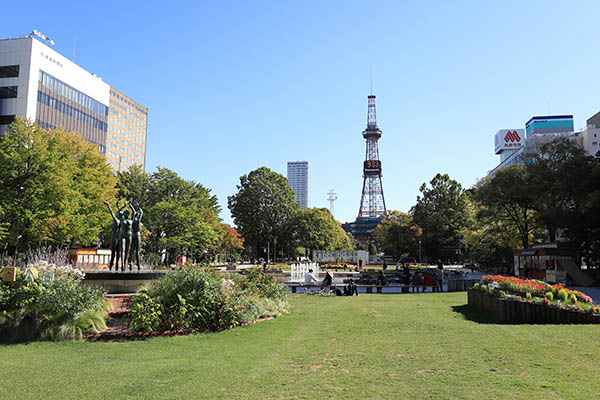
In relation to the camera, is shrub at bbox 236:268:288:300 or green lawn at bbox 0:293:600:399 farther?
shrub at bbox 236:268:288:300

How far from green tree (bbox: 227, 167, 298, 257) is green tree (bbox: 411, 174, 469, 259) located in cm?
2074

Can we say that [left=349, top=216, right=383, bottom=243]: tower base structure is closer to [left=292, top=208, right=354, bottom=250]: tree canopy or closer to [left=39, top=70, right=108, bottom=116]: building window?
[left=292, top=208, right=354, bottom=250]: tree canopy

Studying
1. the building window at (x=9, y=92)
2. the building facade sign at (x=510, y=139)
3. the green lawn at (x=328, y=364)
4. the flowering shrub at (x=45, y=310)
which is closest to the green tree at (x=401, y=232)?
the building facade sign at (x=510, y=139)

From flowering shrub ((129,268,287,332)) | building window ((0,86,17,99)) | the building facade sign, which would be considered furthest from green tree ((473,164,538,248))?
the building facade sign

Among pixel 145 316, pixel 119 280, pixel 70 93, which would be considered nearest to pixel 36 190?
pixel 119 280

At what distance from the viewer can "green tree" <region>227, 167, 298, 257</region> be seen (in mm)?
68562

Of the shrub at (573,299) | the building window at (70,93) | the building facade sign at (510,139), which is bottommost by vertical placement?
the shrub at (573,299)

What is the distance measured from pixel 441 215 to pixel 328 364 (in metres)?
61.3

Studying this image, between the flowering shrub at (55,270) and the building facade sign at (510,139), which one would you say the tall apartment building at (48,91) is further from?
the building facade sign at (510,139)

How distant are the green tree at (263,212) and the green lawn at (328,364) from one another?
56.7 m

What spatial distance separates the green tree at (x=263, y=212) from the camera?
68562 millimetres

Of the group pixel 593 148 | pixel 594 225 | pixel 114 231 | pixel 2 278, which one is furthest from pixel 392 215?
pixel 2 278

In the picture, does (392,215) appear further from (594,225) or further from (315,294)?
(315,294)

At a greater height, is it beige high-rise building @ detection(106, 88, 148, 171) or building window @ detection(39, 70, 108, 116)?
beige high-rise building @ detection(106, 88, 148, 171)
